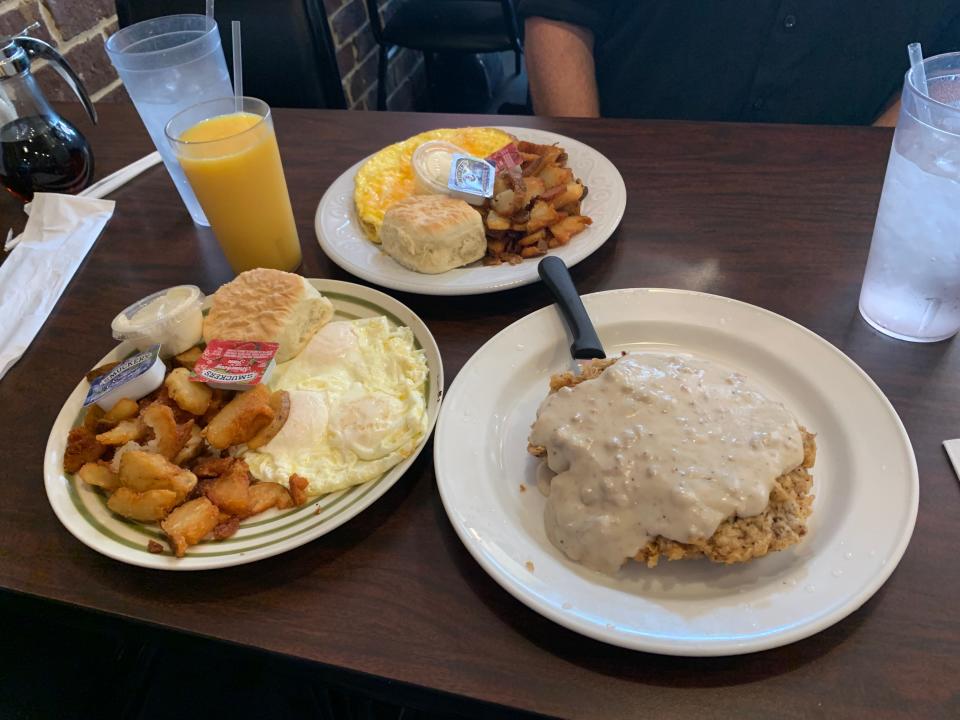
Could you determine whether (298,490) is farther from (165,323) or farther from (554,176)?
(554,176)

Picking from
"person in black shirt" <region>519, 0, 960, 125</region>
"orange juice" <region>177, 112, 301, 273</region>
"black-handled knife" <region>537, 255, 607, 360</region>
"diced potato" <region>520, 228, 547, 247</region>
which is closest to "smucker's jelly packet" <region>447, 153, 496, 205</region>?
"diced potato" <region>520, 228, 547, 247</region>

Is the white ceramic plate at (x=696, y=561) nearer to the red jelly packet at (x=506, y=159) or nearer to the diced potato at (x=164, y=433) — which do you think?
the diced potato at (x=164, y=433)

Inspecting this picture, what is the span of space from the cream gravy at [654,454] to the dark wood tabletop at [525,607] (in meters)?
0.15

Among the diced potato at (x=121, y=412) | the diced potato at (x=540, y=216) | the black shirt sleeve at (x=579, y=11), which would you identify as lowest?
the diced potato at (x=540, y=216)

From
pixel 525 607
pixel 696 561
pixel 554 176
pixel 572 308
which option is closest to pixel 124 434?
pixel 525 607

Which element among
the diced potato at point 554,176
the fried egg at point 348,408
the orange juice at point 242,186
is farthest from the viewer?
the diced potato at point 554,176

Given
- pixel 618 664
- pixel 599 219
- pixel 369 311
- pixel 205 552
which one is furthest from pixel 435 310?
pixel 618 664

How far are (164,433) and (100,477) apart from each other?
11cm

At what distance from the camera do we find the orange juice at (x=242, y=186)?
1.28 metres

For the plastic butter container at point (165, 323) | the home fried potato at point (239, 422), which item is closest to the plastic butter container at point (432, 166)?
the plastic butter container at point (165, 323)

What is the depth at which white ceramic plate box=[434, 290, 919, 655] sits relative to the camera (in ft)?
2.57

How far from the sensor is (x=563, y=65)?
2.21m

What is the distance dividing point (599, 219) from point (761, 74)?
3.34ft

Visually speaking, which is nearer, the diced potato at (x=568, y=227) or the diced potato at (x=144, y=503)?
the diced potato at (x=144, y=503)
